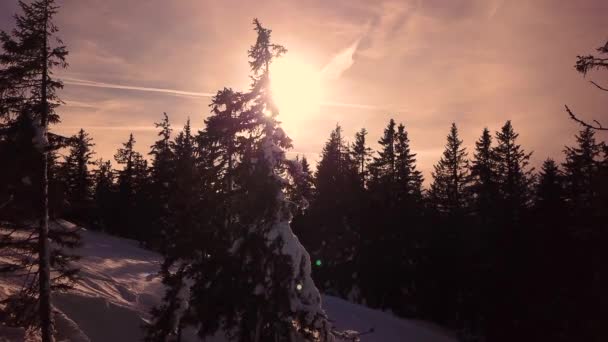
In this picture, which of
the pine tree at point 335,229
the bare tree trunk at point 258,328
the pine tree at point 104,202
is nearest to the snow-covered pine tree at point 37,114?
the bare tree trunk at point 258,328

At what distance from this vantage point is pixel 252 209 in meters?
13.9

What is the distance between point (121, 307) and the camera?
84.6 ft

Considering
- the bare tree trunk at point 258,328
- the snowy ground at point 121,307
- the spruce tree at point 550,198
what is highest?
the spruce tree at point 550,198

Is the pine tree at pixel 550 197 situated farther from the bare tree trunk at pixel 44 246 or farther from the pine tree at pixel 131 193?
the pine tree at pixel 131 193

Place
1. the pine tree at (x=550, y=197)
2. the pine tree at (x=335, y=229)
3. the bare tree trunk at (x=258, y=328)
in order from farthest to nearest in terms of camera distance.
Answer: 1. the pine tree at (x=335, y=229)
2. the pine tree at (x=550, y=197)
3. the bare tree trunk at (x=258, y=328)

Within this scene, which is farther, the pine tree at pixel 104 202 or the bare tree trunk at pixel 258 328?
the pine tree at pixel 104 202

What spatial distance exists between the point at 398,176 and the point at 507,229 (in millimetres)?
15332

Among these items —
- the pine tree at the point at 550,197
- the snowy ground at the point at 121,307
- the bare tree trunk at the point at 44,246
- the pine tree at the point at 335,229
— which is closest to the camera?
the bare tree trunk at the point at 44,246

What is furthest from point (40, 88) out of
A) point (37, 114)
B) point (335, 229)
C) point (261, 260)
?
point (335, 229)

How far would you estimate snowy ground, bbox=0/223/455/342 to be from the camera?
75.6 feet

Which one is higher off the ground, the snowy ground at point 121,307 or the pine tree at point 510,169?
the pine tree at point 510,169

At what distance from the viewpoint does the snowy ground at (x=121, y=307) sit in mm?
23031

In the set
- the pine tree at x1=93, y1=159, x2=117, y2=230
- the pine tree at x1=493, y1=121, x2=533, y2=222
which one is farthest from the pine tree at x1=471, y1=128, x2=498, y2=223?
the pine tree at x1=93, y1=159, x2=117, y2=230

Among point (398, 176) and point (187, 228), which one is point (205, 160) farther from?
point (398, 176)
